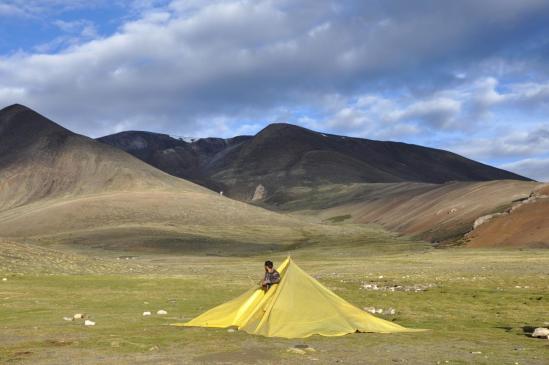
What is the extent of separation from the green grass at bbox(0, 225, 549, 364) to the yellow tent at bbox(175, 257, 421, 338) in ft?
2.05

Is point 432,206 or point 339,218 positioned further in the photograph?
point 339,218

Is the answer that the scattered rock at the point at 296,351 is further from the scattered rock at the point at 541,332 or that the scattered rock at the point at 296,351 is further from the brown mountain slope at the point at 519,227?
the brown mountain slope at the point at 519,227

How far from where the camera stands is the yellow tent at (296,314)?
19.0 meters

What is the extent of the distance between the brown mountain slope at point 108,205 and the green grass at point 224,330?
176ft

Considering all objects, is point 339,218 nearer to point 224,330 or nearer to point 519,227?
point 519,227

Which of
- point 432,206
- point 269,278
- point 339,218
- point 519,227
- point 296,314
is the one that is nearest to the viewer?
point 296,314

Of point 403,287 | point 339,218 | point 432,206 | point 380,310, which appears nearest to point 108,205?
point 339,218

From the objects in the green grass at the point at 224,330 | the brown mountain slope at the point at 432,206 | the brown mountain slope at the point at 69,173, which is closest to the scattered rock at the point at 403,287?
the green grass at the point at 224,330

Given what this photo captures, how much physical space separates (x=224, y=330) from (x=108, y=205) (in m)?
120

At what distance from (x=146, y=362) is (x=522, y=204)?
267 feet

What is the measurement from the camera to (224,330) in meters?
20.1

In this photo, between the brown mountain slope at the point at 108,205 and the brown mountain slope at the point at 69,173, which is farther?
the brown mountain slope at the point at 69,173

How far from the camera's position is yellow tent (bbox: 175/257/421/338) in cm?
1897

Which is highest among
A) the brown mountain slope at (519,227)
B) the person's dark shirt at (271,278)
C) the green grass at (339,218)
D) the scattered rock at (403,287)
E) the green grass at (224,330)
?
the green grass at (339,218)
